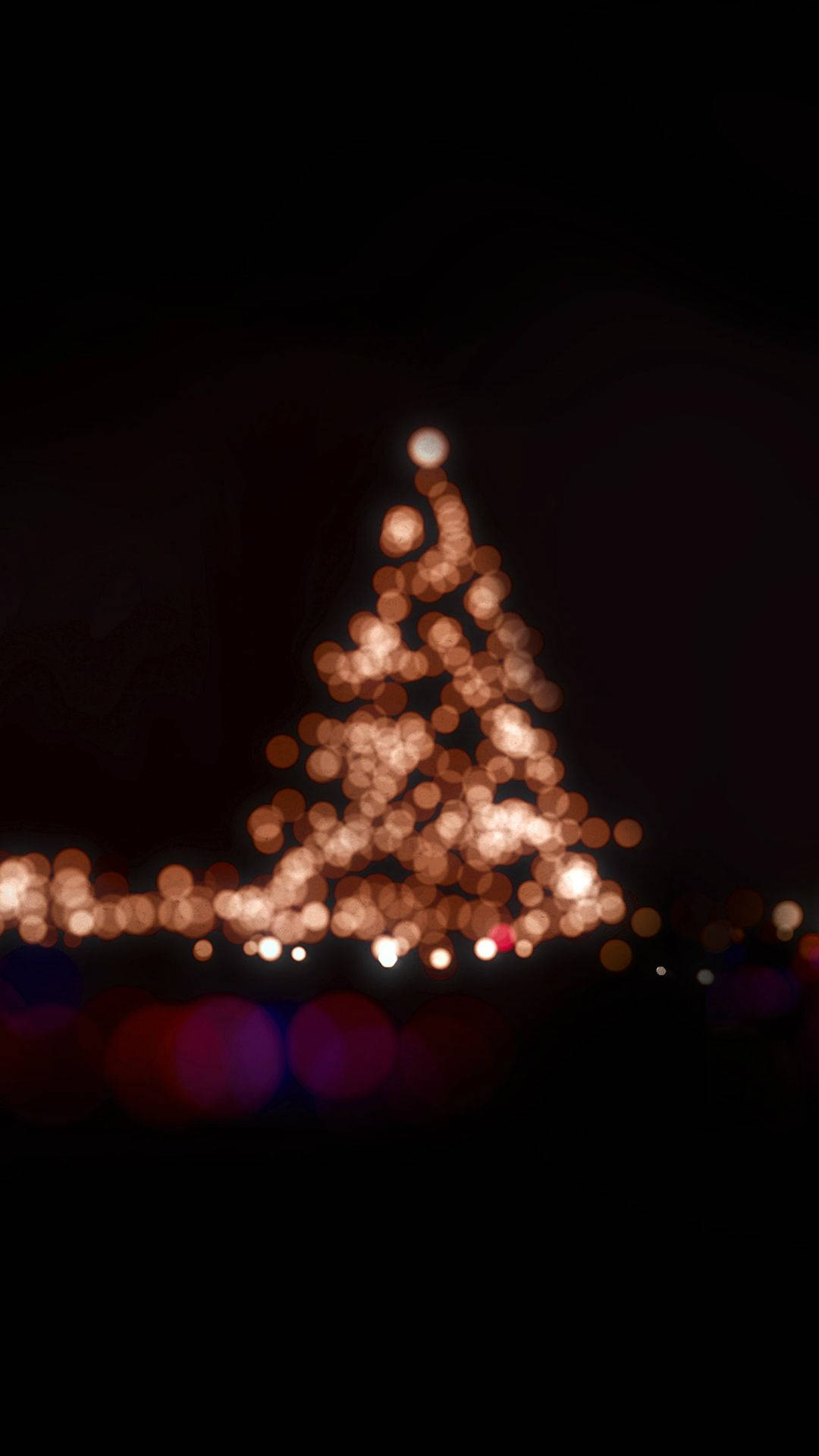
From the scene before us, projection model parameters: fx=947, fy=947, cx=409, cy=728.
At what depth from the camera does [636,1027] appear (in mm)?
1797

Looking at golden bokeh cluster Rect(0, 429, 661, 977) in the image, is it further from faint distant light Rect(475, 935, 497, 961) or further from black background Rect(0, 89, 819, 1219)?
black background Rect(0, 89, 819, 1219)

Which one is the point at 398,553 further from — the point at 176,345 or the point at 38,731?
the point at 38,731

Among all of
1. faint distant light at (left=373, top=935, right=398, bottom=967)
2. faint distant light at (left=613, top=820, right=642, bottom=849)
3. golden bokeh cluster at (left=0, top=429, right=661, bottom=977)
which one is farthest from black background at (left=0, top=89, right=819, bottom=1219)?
faint distant light at (left=373, top=935, right=398, bottom=967)

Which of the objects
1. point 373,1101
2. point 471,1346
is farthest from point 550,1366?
point 373,1101

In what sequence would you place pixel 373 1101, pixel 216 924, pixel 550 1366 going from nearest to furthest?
pixel 550 1366 < pixel 373 1101 < pixel 216 924

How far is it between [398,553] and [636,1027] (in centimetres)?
114

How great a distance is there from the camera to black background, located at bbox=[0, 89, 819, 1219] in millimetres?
2135

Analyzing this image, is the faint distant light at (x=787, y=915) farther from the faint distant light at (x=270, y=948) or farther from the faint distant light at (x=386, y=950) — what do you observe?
the faint distant light at (x=270, y=948)

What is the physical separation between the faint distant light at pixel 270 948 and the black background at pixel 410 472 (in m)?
0.31

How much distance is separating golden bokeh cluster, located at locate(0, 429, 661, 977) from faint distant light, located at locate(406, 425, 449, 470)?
0.22 m

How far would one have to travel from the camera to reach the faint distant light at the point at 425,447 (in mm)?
2334

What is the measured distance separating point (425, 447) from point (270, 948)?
4.12 feet

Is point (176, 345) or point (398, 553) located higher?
point (176, 345)

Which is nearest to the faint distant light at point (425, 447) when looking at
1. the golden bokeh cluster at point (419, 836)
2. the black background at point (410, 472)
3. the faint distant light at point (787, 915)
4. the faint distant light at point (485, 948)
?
the black background at point (410, 472)
